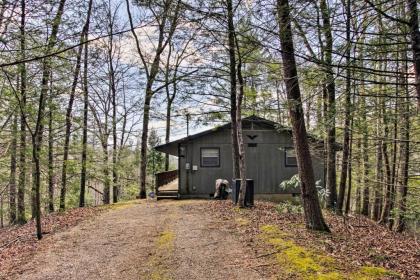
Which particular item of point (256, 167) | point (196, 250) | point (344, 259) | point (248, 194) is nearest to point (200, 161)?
point (256, 167)

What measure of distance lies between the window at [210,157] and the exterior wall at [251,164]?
147 mm

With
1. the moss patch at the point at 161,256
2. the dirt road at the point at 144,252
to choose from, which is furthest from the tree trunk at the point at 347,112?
the moss patch at the point at 161,256

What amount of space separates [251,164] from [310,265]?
11332 mm

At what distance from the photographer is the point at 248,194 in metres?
11.8

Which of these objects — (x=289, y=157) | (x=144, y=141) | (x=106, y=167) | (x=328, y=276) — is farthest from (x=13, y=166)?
(x=328, y=276)

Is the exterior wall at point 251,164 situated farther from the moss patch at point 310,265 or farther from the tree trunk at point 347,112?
the moss patch at point 310,265

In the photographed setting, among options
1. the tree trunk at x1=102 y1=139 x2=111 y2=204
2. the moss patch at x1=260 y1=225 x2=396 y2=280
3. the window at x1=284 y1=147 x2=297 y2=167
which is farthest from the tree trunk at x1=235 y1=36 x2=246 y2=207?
the tree trunk at x1=102 y1=139 x2=111 y2=204

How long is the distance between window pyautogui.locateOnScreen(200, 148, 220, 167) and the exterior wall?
147 mm

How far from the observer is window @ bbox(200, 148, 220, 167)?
651 inches

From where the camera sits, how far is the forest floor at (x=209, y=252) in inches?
208

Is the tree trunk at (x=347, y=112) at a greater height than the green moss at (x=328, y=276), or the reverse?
the tree trunk at (x=347, y=112)

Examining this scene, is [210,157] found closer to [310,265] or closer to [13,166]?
[13,166]

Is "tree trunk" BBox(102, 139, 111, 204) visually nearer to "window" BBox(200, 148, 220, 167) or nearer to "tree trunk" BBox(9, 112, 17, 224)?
"tree trunk" BBox(9, 112, 17, 224)

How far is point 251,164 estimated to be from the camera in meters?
16.5
